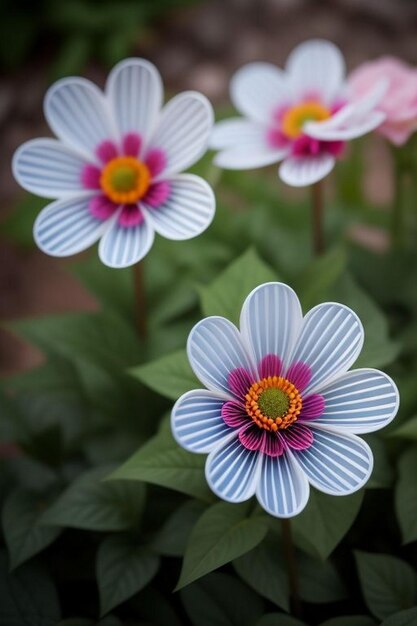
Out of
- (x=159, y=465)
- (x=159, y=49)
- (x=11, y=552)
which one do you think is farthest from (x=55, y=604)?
(x=159, y=49)

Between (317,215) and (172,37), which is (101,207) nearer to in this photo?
(317,215)

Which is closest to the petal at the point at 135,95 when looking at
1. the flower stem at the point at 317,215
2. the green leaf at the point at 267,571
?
the flower stem at the point at 317,215

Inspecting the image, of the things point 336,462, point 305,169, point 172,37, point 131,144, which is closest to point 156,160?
point 131,144

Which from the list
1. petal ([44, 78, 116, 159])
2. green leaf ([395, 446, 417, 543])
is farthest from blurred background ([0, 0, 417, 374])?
green leaf ([395, 446, 417, 543])

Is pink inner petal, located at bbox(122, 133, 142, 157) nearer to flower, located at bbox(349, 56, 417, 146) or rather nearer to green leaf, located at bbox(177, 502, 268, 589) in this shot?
flower, located at bbox(349, 56, 417, 146)

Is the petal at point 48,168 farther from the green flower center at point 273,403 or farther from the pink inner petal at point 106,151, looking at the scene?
the green flower center at point 273,403
